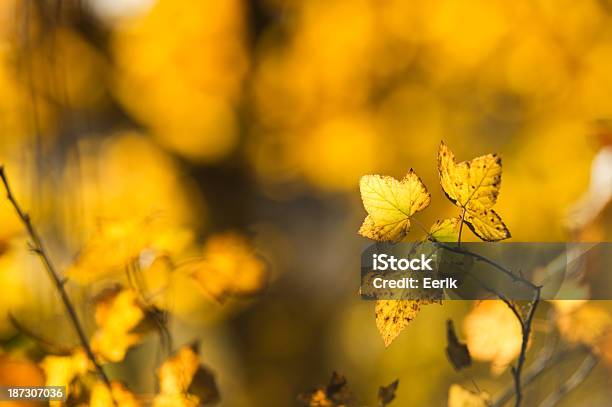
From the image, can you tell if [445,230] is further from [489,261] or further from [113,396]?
[113,396]

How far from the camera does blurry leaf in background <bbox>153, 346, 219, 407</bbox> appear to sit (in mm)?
1119

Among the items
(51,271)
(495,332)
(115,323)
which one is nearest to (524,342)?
(495,332)

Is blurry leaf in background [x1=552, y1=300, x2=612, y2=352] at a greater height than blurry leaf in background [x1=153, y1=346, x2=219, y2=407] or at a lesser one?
greater

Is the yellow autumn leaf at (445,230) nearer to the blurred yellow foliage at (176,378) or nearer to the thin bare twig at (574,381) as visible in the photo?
the thin bare twig at (574,381)

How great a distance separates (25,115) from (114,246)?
24 cm

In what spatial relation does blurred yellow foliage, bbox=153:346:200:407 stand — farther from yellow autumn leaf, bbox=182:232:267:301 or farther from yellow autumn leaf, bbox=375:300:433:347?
yellow autumn leaf, bbox=375:300:433:347

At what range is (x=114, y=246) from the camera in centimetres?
111

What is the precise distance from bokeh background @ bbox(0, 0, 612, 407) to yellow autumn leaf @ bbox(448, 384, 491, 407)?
0.02m

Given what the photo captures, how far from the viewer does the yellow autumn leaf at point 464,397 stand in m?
1.11

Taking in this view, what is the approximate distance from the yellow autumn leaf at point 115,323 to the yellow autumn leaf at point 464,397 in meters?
0.50

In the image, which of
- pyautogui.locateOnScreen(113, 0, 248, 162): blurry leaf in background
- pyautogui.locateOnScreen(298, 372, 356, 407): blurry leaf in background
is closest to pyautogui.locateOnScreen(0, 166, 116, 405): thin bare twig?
pyautogui.locateOnScreen(113, 0, 248, 162): blurry leaf in background

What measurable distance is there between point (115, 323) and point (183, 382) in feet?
0.46

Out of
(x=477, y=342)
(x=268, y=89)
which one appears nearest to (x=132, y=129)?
(x=268, y=89)

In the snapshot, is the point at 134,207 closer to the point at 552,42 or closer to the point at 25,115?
the point at 25,115
